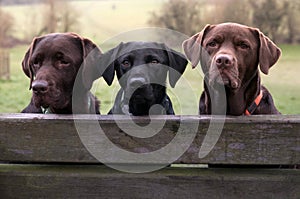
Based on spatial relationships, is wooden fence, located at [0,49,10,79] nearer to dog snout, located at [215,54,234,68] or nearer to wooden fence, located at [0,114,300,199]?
dog snout, located at [215,54,234,68]

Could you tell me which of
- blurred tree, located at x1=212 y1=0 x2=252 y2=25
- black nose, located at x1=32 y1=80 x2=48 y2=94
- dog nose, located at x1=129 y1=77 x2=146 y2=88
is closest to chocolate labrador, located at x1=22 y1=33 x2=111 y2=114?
black nose, located at x1=32 y1=80 x2=48 y2=94

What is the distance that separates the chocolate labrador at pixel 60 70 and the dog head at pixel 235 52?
0.87m

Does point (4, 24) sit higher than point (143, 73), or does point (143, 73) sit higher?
point (143, 73)

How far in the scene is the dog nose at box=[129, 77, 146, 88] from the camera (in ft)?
11.8

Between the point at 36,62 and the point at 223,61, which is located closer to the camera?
the point at 223,61

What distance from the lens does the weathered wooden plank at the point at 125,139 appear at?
8.58 feet

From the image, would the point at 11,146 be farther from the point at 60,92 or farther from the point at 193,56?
the point at 193,56

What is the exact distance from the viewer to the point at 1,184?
2.70m

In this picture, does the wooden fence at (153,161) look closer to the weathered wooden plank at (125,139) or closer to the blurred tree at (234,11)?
the weathered wooden plank at (125,139)

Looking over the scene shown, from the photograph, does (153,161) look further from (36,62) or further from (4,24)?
(4,24)

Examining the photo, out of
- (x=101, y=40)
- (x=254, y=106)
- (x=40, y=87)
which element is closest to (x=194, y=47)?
(x=254, y=106)

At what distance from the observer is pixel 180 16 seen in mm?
16000

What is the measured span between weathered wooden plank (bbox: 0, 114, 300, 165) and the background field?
240 inches

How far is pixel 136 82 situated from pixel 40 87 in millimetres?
695
